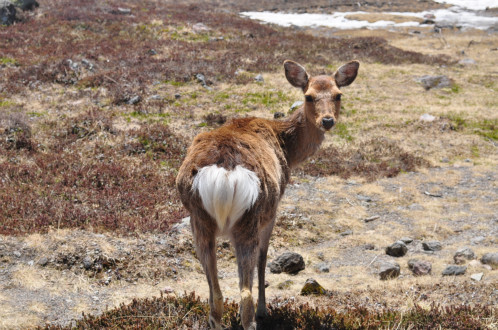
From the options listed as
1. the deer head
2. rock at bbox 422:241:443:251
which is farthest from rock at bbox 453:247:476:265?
the deer head

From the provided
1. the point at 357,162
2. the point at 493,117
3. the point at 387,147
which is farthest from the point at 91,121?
the point at 493,117

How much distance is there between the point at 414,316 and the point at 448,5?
188 ft

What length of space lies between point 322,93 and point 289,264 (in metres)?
3.24

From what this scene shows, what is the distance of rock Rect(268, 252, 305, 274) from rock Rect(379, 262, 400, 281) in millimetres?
1443

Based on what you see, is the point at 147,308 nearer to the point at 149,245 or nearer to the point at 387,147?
the point at 149,245

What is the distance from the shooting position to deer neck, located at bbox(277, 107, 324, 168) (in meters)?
7.20

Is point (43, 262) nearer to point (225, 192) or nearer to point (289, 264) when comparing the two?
point (289, 264)

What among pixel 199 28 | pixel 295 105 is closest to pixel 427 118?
pixel 295 105

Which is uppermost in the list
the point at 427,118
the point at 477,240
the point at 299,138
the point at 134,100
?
the point at 299,138

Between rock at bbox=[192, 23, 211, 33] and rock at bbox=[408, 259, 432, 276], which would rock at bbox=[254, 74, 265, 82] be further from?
rock at bbox=[408, 259, 432, 276]

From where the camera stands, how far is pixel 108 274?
24.3 feet

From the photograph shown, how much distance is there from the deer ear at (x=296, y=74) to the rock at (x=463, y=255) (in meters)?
4.34

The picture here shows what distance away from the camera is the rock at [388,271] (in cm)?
784

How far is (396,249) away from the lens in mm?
8945
